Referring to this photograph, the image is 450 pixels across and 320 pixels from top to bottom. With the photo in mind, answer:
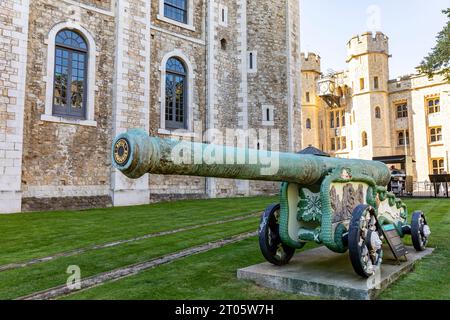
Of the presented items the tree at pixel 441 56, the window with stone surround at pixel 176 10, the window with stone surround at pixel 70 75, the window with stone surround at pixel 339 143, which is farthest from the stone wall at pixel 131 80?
the window with stone surround at pixel 339 143

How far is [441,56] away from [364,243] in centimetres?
1610

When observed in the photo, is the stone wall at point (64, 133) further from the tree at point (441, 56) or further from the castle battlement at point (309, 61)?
the castle battlement at point (309, 61)

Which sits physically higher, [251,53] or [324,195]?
[251,53]

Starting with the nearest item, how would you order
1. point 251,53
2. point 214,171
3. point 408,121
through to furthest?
point 214,171
point 251,53
point 408,121

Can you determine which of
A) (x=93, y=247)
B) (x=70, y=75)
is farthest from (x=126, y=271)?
(x=70, y=75)

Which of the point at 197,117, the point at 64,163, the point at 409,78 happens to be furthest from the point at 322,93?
the point at 64,163

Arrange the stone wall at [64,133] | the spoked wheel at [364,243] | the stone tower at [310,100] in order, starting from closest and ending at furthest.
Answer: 1. the spoked wheel at [364,243]
2. the stone wall at [64,133]
3. the stone tower at [310,100]

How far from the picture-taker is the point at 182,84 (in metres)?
17.3

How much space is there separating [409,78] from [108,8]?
27.3 metres

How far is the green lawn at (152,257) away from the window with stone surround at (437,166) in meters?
23.1

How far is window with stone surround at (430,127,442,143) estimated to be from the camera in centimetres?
3048

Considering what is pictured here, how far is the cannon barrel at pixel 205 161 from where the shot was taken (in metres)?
2.56

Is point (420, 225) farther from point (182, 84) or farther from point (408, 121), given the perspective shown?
point (408, 121)

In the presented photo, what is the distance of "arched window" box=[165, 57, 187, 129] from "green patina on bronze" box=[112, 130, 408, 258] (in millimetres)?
12360
